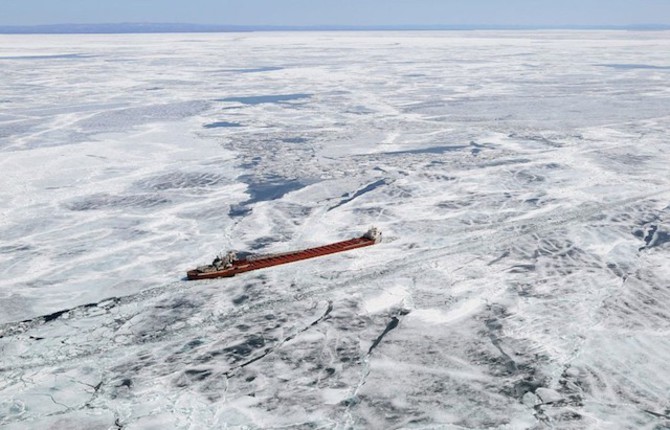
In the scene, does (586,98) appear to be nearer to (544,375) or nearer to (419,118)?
(419,118)

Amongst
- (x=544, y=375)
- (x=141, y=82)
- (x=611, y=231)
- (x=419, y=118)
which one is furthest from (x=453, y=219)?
(x=141, y=82)

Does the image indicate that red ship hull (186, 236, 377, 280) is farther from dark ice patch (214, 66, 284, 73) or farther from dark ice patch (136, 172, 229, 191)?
dark ice patch (214, 66, 284, 73)

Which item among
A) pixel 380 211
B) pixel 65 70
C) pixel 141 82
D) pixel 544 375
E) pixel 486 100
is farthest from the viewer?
pixel 65 70

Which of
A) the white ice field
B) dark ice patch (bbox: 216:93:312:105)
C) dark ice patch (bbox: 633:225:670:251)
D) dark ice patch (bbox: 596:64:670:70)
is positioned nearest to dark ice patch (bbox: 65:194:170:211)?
the white ice field

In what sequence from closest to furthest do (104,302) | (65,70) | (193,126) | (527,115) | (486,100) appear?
(104,302) < (193,126) < (527,115) < (486,100) < (65,70)

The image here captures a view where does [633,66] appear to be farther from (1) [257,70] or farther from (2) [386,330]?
(2) [386,330]

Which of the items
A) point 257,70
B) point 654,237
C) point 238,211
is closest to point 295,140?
point 238,211

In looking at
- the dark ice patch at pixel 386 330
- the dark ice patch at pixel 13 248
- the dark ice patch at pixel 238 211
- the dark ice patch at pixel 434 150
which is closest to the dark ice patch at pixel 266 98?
the dark ice patch at pixel 434 150
